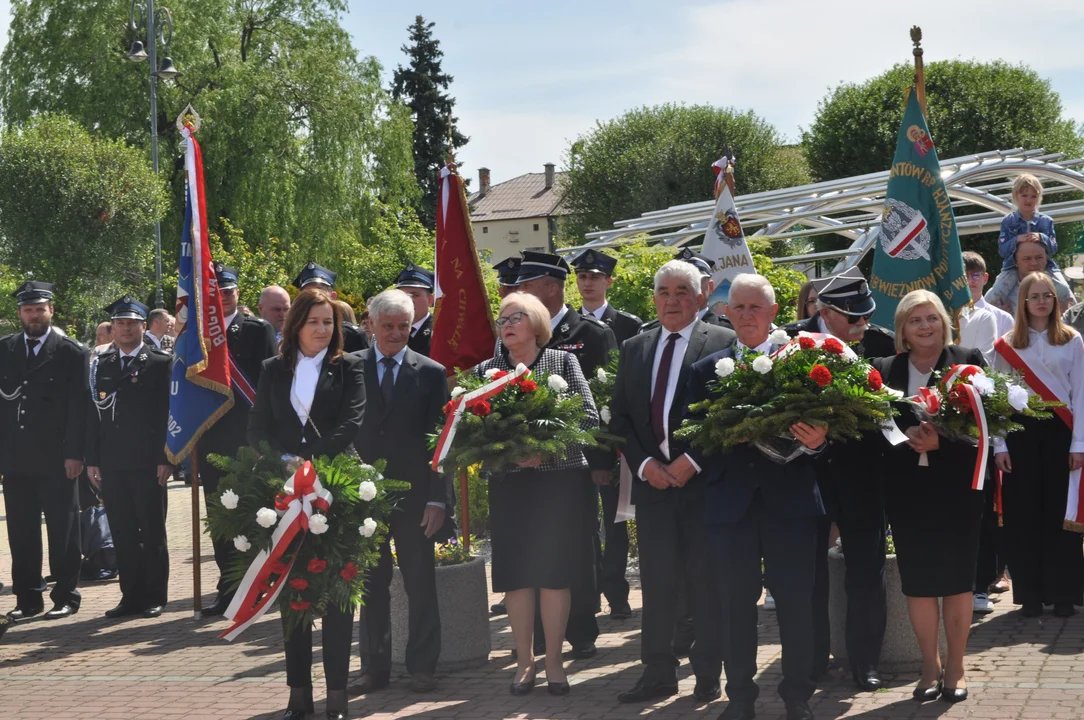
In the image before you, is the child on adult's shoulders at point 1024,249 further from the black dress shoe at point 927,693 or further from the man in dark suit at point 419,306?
A: the man in dark suit at point 419,306

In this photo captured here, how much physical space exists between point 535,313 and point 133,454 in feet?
13.5

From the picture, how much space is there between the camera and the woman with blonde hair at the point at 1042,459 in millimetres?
7445

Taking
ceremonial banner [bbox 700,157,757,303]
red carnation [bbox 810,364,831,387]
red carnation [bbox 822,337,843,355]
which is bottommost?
red carnation [bbox 810,364,831,387]

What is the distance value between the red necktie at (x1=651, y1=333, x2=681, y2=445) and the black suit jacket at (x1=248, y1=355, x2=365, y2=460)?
1553 mm

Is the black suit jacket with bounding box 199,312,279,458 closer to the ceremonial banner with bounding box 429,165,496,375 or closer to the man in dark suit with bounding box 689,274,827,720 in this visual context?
the ceremonial banner with bounding box 429,165,496,375

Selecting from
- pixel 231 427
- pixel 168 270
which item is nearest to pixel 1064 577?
pixel 231 427

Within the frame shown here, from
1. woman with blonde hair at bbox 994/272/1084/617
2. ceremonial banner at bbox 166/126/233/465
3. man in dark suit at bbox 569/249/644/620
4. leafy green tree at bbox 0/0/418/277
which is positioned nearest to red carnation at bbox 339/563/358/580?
man in dark suit at bbox 569/249/644/620

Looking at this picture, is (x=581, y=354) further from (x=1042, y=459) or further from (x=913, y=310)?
(x=1042, y=459)

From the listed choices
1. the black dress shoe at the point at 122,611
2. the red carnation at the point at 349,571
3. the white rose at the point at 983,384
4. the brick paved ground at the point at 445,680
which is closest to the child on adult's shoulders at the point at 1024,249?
the brick paved ground at the point at 445,680

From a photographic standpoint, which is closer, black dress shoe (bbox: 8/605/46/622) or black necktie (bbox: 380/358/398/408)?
black necktie (bbox: 380/358/398/408)

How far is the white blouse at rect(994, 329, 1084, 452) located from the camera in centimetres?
733

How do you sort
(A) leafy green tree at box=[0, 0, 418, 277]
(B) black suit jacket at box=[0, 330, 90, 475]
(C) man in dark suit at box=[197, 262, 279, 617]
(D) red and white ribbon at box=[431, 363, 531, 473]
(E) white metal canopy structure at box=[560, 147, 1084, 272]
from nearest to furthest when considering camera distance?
(D) red and white ribbon at box=[431, 363, 531, 473]
(C) man in dark suit at box=[197, 262, 279, 617]
(B) black suit jacket at box=[0, 330, 90, 475]
(E) white metal canopy structure at box=[560, 147, 1084, 272]
(A) leafy green tree at box=[0, 0, 418, 277]

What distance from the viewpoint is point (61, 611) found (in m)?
9.70

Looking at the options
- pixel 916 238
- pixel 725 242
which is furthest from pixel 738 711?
pixel 725 242
